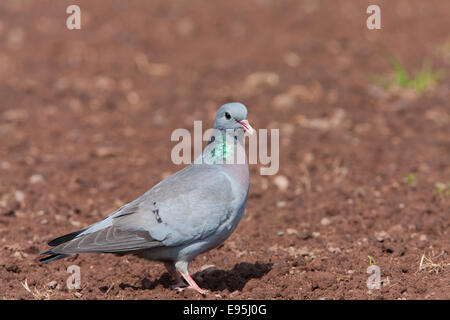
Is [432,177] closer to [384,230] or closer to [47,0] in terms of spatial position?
[384,230]

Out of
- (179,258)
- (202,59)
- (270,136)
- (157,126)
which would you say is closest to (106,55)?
(202,59)

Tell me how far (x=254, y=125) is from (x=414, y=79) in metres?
2.70

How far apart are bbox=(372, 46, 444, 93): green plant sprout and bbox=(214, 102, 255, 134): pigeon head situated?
502cm

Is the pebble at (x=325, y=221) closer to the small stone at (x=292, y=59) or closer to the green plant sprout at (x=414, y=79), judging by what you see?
the green plant sprout at (x=414, y=79)

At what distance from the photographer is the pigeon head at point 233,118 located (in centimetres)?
481

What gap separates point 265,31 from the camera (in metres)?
11.6

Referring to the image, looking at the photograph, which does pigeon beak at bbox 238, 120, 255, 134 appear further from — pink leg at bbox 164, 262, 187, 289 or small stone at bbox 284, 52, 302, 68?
small stone at bbox 284, 52, 302, 68

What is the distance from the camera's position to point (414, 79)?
9727mm

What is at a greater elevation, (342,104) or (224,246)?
(342,104)

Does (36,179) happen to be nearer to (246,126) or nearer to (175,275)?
(175,275)

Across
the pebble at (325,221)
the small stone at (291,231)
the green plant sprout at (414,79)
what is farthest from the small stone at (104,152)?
the green plant sprout at (414,79)

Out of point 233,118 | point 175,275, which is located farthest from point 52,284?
point 233,118

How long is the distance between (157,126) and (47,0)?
5.40 metres

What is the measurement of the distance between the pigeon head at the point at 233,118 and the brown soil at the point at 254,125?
1.08m
